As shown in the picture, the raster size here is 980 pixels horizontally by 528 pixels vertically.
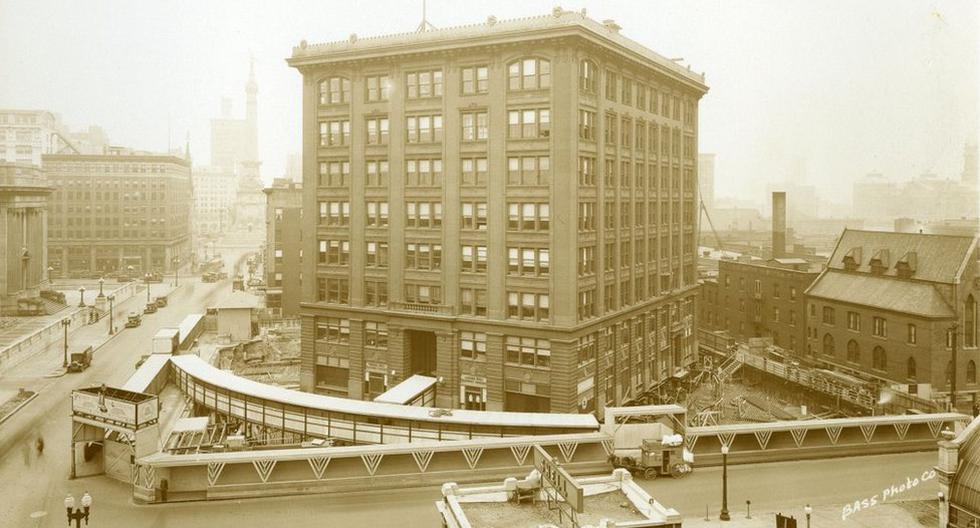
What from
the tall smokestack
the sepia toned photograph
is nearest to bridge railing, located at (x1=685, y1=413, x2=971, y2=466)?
the sepia toned photograph

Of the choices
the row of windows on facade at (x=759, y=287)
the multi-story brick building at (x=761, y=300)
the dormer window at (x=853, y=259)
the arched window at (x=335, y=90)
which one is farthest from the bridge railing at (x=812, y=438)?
the row of windows on facade at (x=759, y=287)

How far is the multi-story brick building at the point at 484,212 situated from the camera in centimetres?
5162

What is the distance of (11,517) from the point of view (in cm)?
2994

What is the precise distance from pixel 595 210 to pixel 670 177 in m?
18.1

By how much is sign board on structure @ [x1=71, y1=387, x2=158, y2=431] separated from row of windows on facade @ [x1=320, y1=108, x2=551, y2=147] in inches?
1182

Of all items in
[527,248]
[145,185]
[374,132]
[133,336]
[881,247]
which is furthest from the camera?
[145,185]

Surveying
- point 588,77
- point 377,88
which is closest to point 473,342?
point 588,77

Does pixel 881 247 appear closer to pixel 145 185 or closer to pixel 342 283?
pixel 342 283

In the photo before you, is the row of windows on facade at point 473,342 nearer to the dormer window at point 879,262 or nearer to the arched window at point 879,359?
the arched window at point 879,359

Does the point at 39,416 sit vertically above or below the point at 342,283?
below

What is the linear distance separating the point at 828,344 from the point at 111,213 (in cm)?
13927

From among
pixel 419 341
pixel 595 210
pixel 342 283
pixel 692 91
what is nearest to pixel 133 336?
pixel 342 283

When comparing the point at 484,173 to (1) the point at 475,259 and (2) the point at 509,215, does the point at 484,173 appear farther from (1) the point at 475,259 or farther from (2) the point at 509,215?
(1) the point at 475,259

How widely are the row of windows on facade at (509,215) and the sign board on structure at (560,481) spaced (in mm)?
31508
